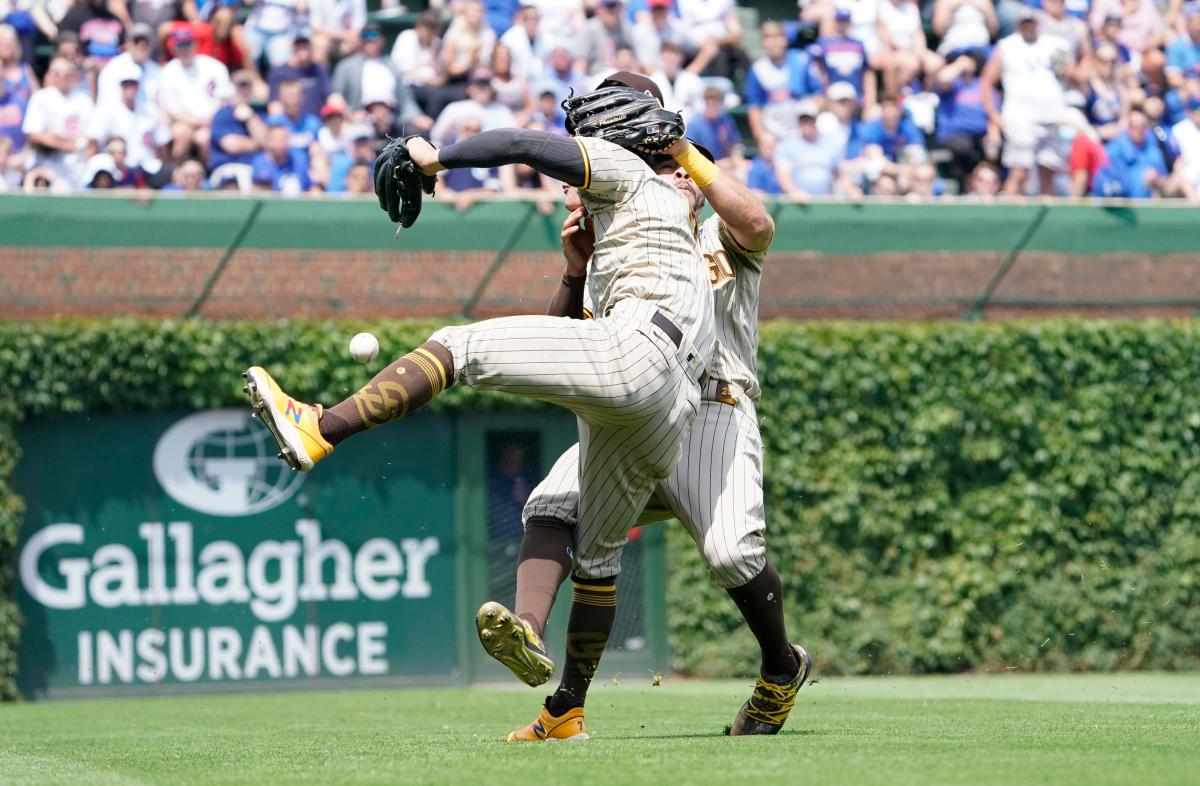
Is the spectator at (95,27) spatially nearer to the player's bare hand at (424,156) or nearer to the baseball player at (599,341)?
the baseball player at (599,341)

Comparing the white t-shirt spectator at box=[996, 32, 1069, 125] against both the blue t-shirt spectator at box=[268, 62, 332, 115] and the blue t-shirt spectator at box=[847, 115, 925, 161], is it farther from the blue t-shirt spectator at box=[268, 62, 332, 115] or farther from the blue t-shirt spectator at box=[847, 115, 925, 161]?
the blue t-shirt spectator at box=[268, 62, 332, 115]

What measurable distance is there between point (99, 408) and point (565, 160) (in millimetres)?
8095

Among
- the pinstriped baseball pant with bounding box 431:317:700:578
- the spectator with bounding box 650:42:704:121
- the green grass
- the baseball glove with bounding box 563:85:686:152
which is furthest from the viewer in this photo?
the spectator with bounding box 650:42:704:121

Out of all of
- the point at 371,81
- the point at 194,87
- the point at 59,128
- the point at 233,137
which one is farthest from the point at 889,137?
the point at 59,128

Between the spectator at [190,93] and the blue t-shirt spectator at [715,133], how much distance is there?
3.75 m

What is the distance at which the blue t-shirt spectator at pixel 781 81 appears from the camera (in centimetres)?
1441

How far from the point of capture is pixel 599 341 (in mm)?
4879

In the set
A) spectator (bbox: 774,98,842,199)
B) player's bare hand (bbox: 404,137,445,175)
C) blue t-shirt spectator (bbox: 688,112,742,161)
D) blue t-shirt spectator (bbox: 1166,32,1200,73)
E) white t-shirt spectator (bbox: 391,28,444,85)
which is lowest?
spectator (bbox: 774,98,842,199)

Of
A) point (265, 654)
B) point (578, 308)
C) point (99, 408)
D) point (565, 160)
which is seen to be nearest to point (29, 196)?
point (99, 408)

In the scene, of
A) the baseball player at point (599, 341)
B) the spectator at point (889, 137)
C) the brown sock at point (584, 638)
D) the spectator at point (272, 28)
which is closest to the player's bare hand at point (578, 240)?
the baseball player at point (599, 341)

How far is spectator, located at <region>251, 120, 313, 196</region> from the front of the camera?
12.5 m

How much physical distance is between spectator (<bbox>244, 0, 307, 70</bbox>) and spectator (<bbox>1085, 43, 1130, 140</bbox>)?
7088mm

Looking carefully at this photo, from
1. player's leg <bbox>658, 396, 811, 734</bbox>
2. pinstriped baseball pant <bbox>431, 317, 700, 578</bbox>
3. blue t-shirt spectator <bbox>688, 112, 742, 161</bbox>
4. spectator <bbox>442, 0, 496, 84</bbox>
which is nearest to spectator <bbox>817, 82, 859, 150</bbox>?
blue t-shirt spectator <bbox>688, 112, 742, 161</bbox>

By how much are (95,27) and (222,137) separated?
62.3 inches
